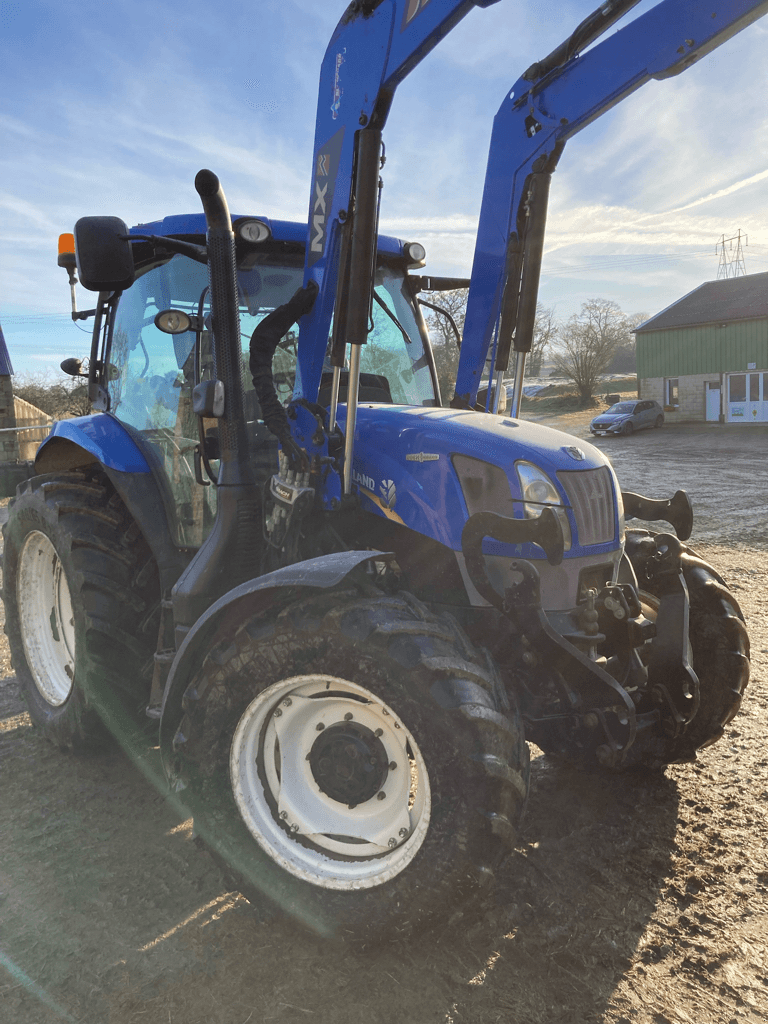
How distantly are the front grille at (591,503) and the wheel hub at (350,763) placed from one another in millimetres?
999

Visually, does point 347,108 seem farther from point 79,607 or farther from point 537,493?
point 79,607

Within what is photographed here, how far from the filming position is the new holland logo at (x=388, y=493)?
2695 millimetres

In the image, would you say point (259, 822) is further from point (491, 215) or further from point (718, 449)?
point (718, 449)

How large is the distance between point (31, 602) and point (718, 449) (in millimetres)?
22237

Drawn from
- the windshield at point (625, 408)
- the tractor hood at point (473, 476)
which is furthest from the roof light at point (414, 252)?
the windshield at point (625, 408)

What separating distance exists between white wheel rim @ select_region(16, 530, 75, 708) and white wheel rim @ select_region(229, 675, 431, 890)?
6.03ft

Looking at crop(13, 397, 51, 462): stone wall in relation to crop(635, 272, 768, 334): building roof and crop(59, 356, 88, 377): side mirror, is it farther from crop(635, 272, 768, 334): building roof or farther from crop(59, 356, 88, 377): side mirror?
crop(635, 272, 768, 334): building roof

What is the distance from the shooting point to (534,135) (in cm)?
320

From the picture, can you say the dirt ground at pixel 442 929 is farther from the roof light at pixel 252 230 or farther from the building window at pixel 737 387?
the building window at pixel 737 387

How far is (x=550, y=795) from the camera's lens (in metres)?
3.09

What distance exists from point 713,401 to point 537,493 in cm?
3213

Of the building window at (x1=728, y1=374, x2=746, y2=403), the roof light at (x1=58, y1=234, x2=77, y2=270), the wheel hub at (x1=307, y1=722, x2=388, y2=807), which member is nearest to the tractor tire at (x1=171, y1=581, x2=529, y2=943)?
the wheel hub at (x1=307, y1=722, x2=388, y2=807)

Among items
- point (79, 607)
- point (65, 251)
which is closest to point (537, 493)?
point (79, 607)

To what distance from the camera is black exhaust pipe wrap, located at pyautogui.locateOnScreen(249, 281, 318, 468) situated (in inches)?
112
